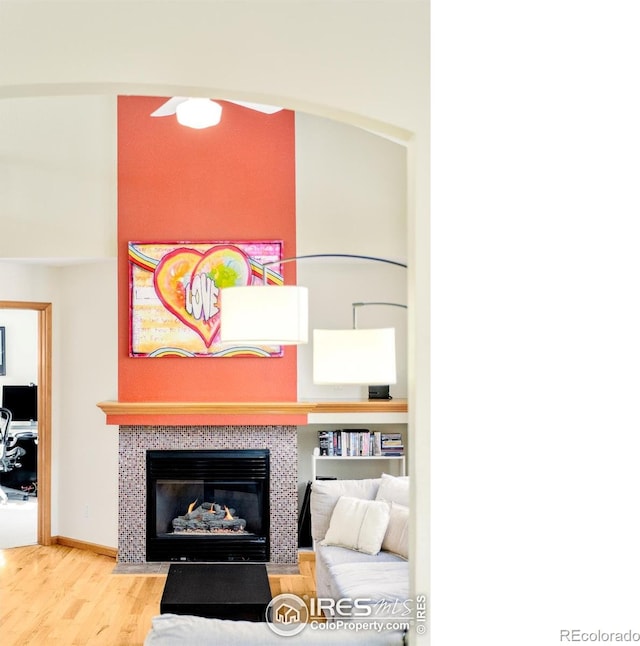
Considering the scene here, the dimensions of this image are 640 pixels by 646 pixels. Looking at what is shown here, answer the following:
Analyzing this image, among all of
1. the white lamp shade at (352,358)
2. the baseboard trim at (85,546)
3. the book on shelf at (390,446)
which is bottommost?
the baseboard trim at (85,546)

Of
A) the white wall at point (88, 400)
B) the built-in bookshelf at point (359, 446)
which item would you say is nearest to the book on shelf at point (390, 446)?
the built-in bookshelf at point (359, 446)

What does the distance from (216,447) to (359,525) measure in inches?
61.0

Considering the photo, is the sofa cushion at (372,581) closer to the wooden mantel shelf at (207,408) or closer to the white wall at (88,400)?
the wooden mantel shelf at (207,408)

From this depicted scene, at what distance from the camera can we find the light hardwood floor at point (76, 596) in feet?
13.4

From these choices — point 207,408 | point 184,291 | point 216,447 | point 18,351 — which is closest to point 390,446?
point 216,447

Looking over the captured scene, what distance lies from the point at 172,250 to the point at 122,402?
3.89 feet

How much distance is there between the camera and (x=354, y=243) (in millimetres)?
5629

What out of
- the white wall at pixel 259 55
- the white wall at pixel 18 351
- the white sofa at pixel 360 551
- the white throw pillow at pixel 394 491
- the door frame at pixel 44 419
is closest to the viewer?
the white wall at pixel 259 55

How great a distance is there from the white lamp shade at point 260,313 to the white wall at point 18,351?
558 cm

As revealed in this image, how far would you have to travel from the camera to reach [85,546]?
5781 mm

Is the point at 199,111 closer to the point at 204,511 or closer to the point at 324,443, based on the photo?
the point at 324,443

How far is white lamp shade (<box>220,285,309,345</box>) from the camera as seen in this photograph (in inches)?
97.5

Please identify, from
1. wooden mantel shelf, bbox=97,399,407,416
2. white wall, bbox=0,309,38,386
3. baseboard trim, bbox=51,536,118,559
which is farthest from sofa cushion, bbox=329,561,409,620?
white wall, bbox=0,309,38,386
